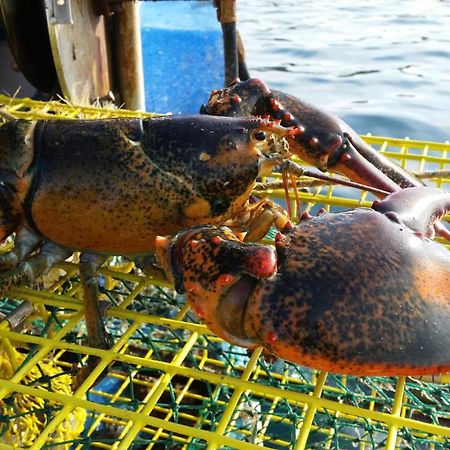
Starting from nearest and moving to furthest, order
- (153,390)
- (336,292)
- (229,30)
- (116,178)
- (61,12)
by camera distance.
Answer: (336,292) → (153,390) → (116,178) → (61,12) → (229,30)

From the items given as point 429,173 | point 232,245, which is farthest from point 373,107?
point 232,245

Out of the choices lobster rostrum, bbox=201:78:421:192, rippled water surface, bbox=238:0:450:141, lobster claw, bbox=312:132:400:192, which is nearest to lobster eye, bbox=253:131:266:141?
lobster rostrum, bbox=201:78:421:192

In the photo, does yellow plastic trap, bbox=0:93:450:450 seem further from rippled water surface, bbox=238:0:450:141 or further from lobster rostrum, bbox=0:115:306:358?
rippled water surface, bbox=238:0:450:141

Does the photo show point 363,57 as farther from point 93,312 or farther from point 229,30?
point 93,312

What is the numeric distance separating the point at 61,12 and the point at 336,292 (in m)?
3.26

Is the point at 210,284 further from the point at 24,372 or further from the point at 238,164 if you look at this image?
the point at 238,164

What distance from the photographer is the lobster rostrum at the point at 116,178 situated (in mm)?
2035

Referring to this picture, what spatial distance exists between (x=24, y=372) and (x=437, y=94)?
26.0 feet

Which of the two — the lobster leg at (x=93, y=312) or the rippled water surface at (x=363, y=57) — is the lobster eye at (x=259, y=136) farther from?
the rippled water surface at (x=363, y=57)

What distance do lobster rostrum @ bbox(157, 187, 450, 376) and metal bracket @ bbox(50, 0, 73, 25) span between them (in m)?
2.88

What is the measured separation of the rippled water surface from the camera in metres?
7.89

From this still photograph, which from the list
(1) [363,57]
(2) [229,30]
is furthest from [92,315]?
(1) [363,57]

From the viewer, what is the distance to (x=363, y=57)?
414 inches

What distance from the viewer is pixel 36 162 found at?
2057mm
